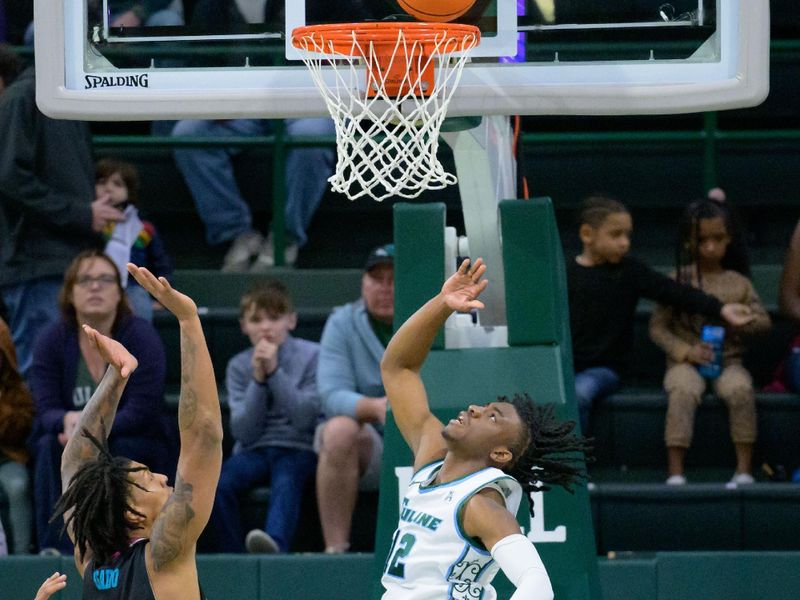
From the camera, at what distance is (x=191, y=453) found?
4.32 metres

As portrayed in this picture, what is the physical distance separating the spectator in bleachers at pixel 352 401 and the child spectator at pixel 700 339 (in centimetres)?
129

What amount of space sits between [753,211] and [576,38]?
13.9ft

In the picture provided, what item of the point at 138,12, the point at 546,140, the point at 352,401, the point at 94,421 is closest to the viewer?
the point at 94,421

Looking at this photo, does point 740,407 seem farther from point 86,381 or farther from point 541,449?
point 86,381

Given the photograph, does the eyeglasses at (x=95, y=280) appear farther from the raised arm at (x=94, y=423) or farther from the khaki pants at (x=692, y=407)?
the khaki pants at (x=692, y=407)

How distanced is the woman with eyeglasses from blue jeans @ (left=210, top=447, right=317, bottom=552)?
0.28 meters

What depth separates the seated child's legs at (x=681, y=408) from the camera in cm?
719

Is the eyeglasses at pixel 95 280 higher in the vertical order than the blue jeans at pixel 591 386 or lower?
higher

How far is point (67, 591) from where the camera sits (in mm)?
6715

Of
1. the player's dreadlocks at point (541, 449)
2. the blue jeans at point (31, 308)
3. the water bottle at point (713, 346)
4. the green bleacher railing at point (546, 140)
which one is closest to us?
the player's dreadlocks at point (541, 449)

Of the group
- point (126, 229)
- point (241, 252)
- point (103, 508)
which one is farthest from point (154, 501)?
point (241, 252)

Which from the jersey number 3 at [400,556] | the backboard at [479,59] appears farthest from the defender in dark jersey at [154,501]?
the backboard at [479,59]

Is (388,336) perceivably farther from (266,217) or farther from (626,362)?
(266,217)

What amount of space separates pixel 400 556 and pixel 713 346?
302 centimetres
